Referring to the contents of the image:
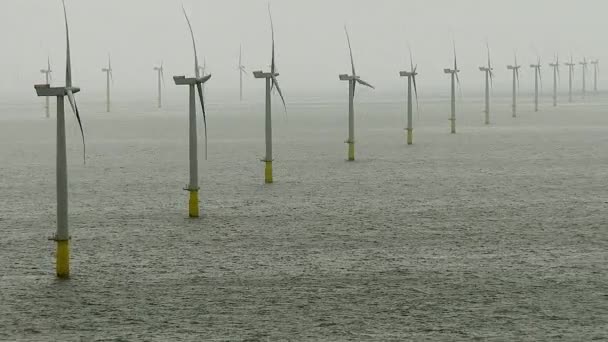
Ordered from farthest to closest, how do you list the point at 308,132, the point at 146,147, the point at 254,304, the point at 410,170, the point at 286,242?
the point at 308,132 → the point at 146,147 → the point at 410,170 → the point at 286,242 → the point at 254,304

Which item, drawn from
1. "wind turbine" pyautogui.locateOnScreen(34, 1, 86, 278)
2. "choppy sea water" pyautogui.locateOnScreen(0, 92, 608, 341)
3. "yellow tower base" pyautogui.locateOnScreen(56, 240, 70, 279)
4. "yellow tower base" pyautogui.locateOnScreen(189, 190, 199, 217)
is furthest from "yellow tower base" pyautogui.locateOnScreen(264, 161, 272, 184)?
"yellow tower base" pyautogui.locateOnScreen(56, 240, 70, 279)

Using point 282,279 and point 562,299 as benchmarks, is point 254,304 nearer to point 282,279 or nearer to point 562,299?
point 282,279

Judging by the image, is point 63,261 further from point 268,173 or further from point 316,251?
point 268,173

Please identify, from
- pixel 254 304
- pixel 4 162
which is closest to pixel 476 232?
pixel 254 304

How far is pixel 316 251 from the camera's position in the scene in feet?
72.8

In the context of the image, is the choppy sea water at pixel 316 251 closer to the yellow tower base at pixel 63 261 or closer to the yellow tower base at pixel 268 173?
the yellow tower base at pixel 63 261

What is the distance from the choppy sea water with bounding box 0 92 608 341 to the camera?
52.1 ft

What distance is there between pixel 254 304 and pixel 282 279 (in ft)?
6.99

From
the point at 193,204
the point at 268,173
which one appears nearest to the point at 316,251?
the point at 193,204

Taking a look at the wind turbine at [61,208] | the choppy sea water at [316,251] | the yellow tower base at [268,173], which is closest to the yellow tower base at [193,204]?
the choppy sea water at [316,251]

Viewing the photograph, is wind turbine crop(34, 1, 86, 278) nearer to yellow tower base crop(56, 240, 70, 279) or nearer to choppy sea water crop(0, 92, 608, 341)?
yellow tower base crop(56, 240, 70, 279)

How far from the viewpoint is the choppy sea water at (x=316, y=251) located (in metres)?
15.9

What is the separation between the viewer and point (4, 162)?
47.2 metres

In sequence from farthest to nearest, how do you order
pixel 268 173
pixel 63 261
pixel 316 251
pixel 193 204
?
pixel 268 173, pixel 193 204, pixel 316 251, pixel 63 261
